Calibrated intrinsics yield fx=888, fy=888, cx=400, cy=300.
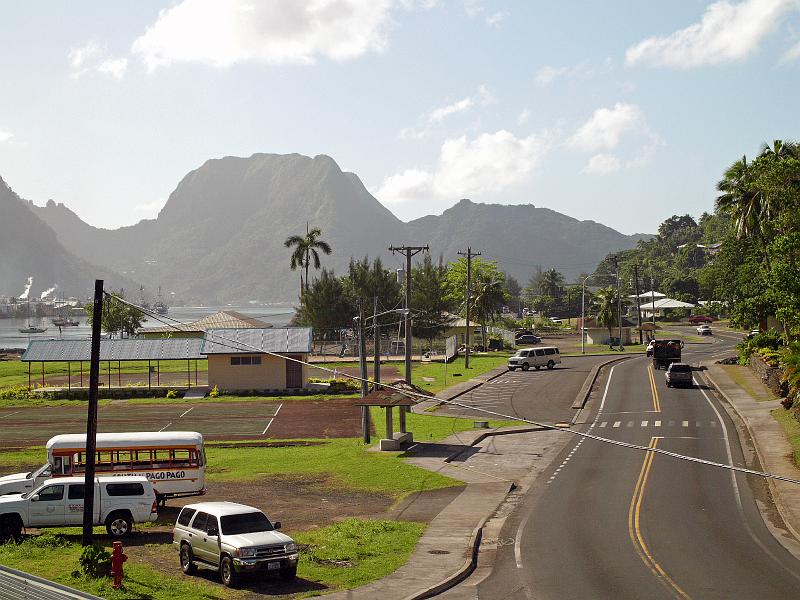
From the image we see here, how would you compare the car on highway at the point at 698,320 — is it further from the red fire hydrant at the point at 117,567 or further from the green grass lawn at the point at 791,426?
the red fire hydrant at the point at 117,567

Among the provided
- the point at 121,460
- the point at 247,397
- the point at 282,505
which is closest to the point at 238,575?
the point at 282,505

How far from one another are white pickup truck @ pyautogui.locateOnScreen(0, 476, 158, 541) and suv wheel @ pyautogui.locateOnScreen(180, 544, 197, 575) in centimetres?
502

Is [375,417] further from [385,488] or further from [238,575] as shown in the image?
[238,575]

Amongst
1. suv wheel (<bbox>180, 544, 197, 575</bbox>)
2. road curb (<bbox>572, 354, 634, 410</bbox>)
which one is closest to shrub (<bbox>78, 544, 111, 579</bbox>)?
suv wheel (<bbox>180, 544, 197, 575</bbox>)

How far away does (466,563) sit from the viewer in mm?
24625

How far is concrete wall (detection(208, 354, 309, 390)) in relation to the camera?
77.1 meters

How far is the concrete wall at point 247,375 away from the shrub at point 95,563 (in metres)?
54.9

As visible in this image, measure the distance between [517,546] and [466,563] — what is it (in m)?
2.78

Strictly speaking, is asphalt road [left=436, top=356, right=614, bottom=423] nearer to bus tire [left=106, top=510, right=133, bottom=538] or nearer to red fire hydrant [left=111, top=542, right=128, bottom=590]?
bus tire [left=106, top=510, right=133, bottom=538]

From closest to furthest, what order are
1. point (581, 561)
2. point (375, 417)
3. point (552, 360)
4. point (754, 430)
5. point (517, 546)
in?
1. point (581, 561)
2. point (517, 546)
3. point (754, 430)
4. point (375, 417)
5. point (552, 360)

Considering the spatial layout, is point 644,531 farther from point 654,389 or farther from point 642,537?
point 654,389

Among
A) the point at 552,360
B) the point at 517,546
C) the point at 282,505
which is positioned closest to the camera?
the point at 517,546

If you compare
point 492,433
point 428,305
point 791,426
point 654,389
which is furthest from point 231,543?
point 428,305

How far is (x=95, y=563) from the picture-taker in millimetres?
21766
